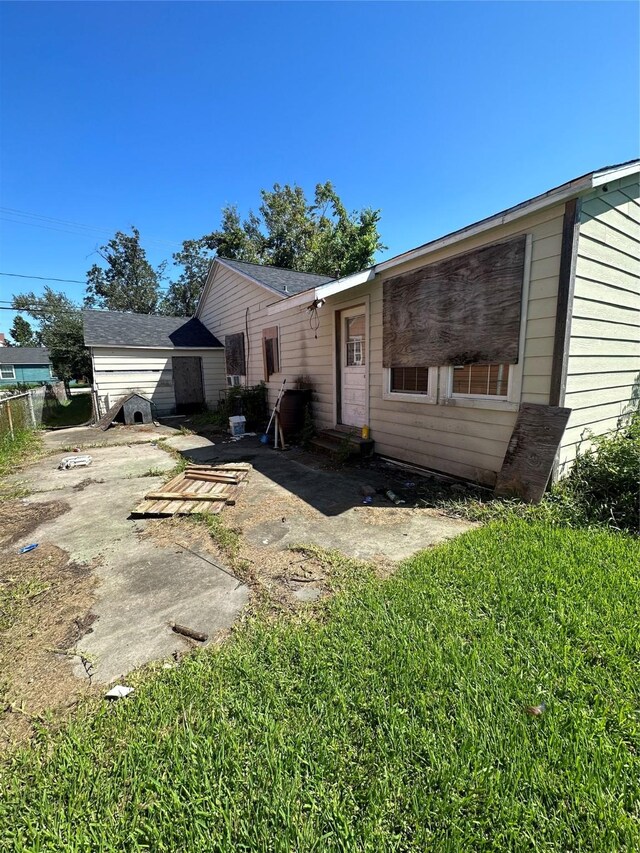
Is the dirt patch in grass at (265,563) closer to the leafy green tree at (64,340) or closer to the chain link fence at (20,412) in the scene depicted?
the chain link fence at (20,412)

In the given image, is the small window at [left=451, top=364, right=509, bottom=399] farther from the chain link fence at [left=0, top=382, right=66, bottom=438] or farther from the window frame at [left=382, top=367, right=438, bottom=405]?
the chain link fence at [left=0, top=382, right=66, bottom=438]

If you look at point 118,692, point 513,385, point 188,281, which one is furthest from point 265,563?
point 188,281

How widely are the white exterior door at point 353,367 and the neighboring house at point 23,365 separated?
132 feet

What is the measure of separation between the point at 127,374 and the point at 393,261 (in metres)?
9.98

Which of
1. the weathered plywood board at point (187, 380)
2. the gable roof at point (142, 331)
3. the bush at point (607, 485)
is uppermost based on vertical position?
the gable roof at point (142, 331)

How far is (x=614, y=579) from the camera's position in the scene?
8.32ft

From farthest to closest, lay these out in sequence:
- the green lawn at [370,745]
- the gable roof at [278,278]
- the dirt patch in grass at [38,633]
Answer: the gable roof at [278,278], the dirt patch in grass at [38,633], the green lawn at [370,745]

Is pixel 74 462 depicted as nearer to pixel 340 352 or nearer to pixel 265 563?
pixel 265 563

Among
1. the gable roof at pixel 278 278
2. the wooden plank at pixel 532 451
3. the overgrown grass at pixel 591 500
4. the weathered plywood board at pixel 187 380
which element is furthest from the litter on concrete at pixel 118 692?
the weathered plywood board at pixel 187 380

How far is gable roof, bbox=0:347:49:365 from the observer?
119 ft

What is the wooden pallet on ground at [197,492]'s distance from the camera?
4246mm

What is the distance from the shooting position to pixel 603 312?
4145 millimetres

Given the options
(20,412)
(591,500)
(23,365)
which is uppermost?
(23,365)

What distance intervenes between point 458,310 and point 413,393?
1386mm
